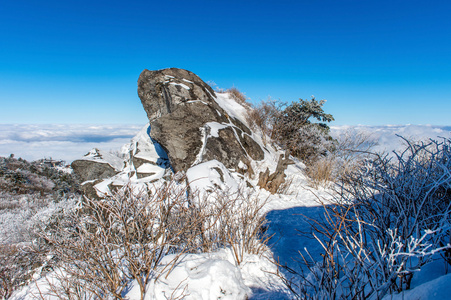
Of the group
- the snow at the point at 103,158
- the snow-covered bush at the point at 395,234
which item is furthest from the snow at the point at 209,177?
the snow at the point at 103,158

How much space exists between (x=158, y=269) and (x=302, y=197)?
5400 mm

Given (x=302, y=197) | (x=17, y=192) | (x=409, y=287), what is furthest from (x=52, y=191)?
(x=409, y=287)

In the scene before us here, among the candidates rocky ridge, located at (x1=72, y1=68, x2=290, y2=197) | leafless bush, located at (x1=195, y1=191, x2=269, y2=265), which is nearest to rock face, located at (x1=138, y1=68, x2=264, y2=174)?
rocky ridge, located at (x1=72, y1=68, x2=290, y2=197)

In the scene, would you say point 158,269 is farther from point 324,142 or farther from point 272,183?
point 324,142

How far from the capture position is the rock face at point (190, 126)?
7.39m

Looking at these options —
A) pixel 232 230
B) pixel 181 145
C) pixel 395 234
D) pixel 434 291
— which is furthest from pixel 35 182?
pixel 434 291

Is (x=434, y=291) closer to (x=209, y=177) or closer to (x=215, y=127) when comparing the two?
(x=209, y=177)

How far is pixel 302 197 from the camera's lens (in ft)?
21.6

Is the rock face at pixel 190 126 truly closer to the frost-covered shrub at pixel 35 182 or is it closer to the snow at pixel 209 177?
the snow at pixel 209 177

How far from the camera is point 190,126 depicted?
801cm

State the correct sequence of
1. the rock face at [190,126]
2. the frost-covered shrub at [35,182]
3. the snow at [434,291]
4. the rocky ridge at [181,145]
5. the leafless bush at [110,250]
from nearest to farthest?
the snow at [434,291] < the leafless bush at [110,250] < the rocky ridge at [181,145] < the rock face at [190,126] < the frost-covered shrub at [35,182]

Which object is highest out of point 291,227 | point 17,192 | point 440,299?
point 440,299

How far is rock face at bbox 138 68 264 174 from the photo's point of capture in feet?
24.2

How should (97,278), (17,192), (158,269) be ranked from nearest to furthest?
(97,278), (158,269), (17,192)
